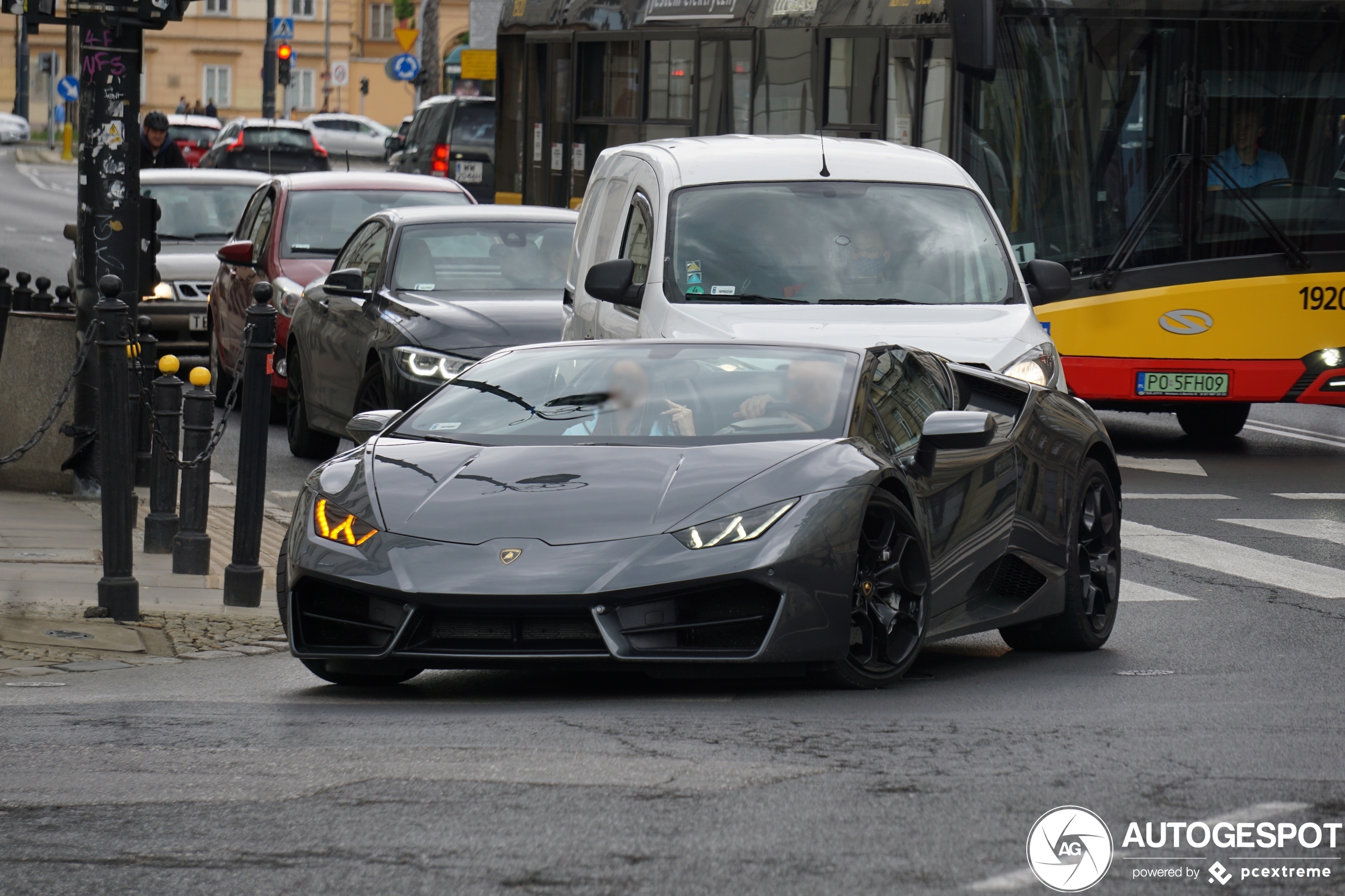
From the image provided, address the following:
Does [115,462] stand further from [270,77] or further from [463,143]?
[270,77]

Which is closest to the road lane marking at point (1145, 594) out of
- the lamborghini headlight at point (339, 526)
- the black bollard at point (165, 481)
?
the lamborghini headlight at point (339, 526)

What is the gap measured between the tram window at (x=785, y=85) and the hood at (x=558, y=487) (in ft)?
32.7

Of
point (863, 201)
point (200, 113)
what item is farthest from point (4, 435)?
point (200, 113)

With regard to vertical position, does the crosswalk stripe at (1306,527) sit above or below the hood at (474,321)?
below

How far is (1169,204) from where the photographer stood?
48.8 feet

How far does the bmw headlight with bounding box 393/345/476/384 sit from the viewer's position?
12.4 meters

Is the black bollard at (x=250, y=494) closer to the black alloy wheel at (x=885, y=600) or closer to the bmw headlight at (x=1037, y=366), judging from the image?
the black alloy wheel at (x=885, y=600)

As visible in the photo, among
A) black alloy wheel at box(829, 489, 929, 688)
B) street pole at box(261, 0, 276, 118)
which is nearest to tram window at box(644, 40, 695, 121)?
black alloy wheel at box(829, 489, 929, 688)

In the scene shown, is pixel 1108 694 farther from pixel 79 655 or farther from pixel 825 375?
pixel 79 655

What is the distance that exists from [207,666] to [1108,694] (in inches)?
119

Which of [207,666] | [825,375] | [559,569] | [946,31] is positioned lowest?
[207,666]

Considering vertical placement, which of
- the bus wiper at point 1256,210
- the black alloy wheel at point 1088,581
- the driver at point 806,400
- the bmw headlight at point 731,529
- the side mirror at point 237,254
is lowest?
the black alloy wheel at point 1088,581

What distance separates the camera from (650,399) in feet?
24.3

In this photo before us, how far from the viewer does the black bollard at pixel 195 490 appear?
10.1 meters
